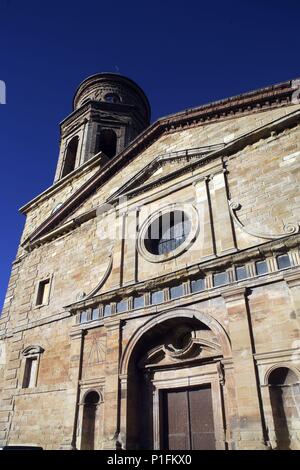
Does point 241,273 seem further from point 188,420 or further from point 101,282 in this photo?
point 101,282

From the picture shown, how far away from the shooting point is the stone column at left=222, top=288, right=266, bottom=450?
6039 mm

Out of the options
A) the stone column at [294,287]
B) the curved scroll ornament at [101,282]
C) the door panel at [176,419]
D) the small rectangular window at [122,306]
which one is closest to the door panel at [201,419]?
the door panel at [176,419]

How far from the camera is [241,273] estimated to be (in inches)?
295

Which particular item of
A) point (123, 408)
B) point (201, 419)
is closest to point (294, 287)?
point (201, 419)

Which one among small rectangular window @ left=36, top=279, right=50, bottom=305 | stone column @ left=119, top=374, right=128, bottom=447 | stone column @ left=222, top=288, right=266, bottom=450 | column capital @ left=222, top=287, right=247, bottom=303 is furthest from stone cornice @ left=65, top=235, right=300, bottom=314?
small rectangular window @ left=36, top=279, right=50, bottom=305

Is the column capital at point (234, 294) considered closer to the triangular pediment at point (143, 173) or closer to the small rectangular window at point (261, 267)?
the small rectangular window at point (261, 267)

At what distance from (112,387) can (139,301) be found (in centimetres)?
207

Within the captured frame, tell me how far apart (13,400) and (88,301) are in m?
3.69

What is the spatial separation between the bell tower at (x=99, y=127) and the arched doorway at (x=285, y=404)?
12.7 metres

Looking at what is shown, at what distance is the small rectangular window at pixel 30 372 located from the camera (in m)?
10.3

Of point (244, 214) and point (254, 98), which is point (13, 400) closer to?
point (244, 214)

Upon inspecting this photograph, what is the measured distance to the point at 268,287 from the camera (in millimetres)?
7035

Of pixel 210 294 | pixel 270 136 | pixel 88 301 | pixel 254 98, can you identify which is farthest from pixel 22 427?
pixel 254 98

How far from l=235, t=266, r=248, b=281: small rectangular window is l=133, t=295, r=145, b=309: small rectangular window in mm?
2519
